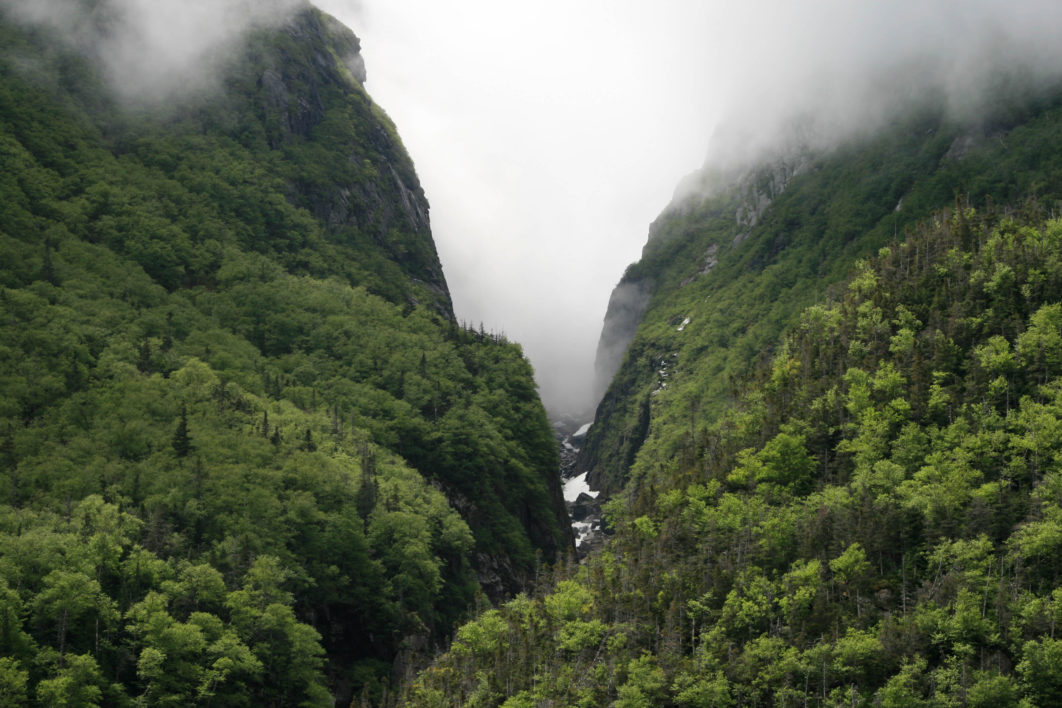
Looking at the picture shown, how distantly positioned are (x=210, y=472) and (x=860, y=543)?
258 feet

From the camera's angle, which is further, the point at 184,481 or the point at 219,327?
the point at 219,327

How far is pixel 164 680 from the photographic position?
312 ft

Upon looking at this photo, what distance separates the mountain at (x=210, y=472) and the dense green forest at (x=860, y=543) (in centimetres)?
1950

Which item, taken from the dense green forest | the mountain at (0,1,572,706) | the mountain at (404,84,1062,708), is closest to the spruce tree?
the mountain at (0,1,572,706)

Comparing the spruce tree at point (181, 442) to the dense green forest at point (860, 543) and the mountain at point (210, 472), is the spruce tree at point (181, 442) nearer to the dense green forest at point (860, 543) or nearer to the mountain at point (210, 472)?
the mountain at point (210, 472)

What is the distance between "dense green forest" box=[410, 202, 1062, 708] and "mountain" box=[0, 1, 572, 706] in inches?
768

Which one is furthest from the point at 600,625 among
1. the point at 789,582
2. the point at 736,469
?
the point at 736,469

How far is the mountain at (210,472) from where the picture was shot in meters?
98.0

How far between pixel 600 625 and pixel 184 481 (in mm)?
55635

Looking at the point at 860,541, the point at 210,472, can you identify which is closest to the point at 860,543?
the point at 860,541

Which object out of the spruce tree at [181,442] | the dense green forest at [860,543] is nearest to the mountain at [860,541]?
the dense green forest at [860,543]

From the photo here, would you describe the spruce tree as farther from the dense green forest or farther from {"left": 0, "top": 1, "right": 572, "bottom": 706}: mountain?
the dense green forest

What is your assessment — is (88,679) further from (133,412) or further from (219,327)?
(219,327)

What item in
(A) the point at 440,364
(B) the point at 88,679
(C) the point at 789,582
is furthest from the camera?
(A) the point at 440,364
